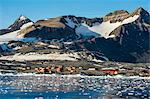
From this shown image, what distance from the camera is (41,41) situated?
347ft

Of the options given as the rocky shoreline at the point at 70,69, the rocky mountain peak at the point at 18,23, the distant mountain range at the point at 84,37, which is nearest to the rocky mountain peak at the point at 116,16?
the distant mountain range at the point at 84,37

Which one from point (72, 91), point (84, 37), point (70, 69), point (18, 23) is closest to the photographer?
point (72, 91)

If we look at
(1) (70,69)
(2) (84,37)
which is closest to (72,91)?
(1) (70,69)

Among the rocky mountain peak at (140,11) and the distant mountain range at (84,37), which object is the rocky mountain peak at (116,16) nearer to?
the distant mountain range at (84,37)

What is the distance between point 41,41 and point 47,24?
964 cm

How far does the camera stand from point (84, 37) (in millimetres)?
116000

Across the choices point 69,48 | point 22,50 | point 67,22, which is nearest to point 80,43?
point 69,48

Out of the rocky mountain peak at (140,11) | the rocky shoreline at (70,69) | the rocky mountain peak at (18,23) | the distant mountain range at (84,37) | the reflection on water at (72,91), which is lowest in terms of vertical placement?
the reflection on water at (72,91)

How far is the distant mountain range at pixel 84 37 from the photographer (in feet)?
309

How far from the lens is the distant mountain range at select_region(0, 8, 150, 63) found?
9403 cm

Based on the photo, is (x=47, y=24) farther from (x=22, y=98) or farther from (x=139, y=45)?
(x=22, y=98)

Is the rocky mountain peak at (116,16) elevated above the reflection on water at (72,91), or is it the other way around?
the rocky mountain peak at (116,16)

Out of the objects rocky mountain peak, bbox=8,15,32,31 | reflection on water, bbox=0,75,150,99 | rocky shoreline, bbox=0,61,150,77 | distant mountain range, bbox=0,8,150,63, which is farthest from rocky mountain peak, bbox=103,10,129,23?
reflection on water, bbox=0,75,150,99

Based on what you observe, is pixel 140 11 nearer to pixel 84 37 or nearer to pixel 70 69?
pixel 84 37
